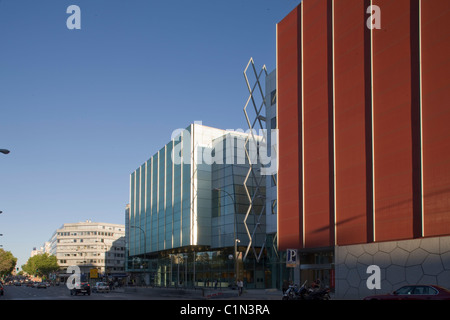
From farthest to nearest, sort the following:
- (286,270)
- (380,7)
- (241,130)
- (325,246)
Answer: (241,130), (286,270), (325,246), (380,7)

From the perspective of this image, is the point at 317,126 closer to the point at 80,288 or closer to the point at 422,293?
the point at 422,293

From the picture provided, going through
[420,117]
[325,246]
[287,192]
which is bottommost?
[325,246]

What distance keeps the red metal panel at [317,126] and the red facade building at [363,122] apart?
0.31ft

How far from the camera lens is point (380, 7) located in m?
38.9

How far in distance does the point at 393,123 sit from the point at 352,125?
4.50 meters

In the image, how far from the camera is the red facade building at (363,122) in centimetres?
3375

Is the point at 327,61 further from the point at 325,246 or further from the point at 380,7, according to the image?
the point at 325,246

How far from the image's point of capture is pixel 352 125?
40719 mm

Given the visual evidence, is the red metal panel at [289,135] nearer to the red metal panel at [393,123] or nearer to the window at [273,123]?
the window at [273,123]

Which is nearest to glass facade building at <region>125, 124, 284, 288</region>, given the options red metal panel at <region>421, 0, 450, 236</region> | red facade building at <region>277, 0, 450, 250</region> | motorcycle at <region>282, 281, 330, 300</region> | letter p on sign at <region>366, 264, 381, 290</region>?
red facade building at <region>277, 0, 450, 250</region>

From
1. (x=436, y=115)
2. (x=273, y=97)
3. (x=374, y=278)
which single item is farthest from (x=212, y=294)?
(x=273, y=97)

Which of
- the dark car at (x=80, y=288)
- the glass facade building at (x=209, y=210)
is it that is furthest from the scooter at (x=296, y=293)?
the glass facade building at (x=209, y=210)

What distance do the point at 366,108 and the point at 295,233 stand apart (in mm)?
14905
